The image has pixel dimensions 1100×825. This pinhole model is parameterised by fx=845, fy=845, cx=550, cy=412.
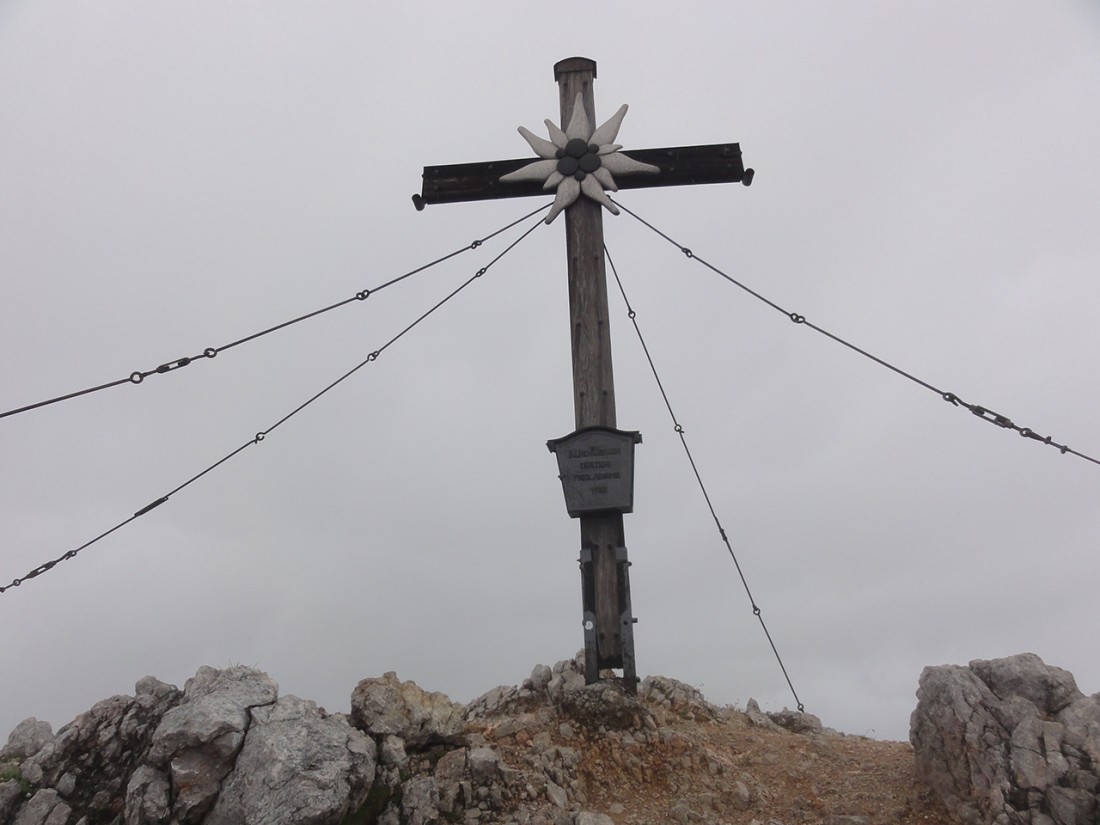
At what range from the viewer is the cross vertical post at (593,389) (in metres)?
8.73

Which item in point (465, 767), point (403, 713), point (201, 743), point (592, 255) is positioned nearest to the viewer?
point (201, 743)

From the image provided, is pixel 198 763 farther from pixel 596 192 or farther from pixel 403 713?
pixel 596 192

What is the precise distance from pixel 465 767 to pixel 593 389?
4.08 metres

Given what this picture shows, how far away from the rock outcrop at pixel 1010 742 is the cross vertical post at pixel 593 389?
2.84 m

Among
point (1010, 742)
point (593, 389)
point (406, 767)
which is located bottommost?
point (406, 767)

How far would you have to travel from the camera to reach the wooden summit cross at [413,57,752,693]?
348 inches

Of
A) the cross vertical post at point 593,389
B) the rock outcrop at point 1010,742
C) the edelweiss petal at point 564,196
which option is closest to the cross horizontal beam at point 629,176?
the edelweiss petal at point 564,196

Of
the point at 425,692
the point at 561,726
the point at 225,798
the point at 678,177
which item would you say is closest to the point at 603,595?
the point at 561,726

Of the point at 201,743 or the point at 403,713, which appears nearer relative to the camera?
the point at 201,743

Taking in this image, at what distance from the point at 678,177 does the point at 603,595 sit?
16.5 ft

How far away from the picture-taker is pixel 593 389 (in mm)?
9344

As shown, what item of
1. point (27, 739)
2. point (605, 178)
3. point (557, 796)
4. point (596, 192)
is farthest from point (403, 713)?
point (605, 178)

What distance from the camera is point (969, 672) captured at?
758 centimetres

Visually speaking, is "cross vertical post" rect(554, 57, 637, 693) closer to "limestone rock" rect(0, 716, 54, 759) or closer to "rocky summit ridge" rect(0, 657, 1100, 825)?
"rocky summit ridge" rect(0, 657, 1100, 825)
